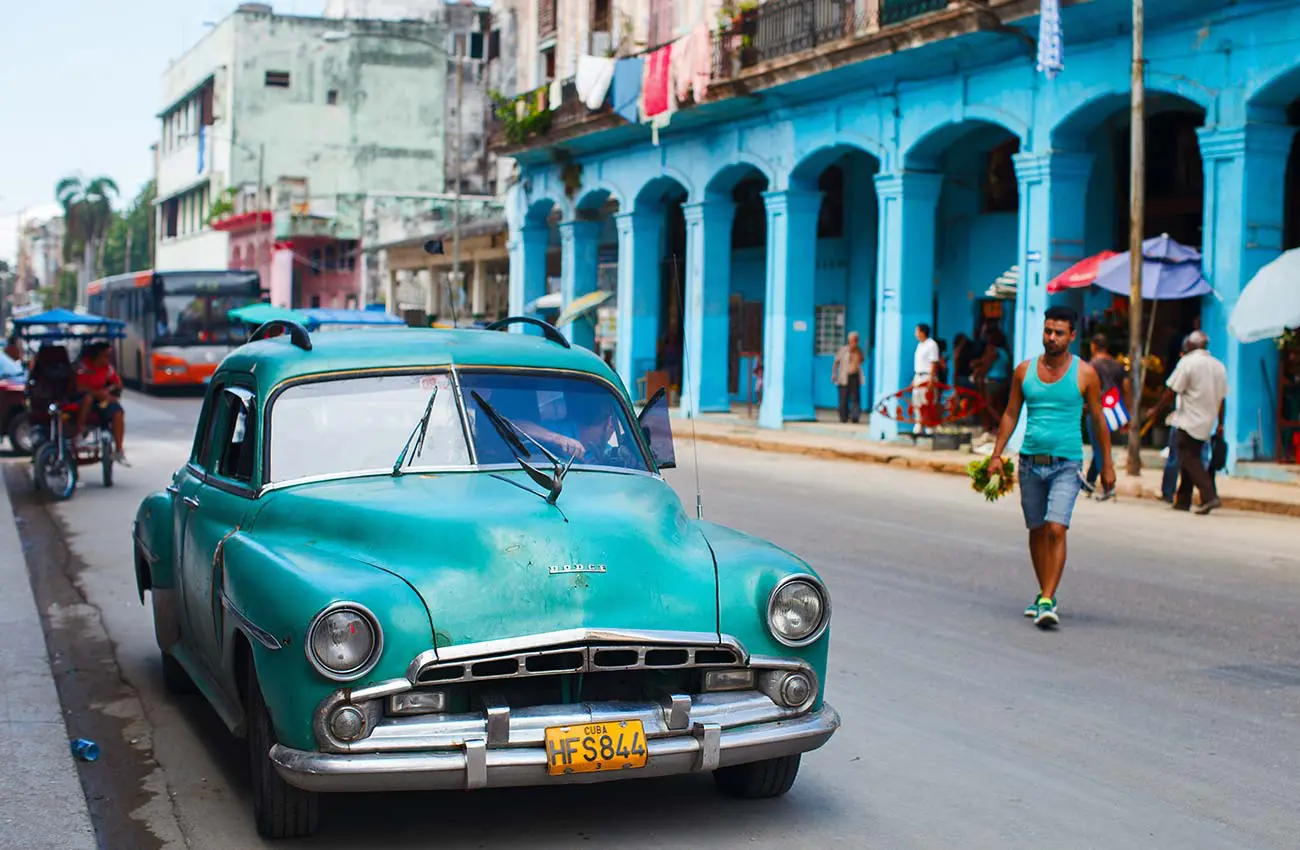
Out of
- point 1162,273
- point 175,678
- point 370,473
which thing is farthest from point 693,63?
point 370,473

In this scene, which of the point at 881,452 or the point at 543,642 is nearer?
the point at 543,642

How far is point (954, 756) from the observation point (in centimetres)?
595

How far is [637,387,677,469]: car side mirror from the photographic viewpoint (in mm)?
6406

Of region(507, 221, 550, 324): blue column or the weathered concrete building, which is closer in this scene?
region(507, 221, 550, 324): blue column

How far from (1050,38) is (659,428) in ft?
45.9

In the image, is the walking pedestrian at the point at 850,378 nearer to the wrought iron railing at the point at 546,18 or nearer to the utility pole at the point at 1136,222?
the utility pole at the point at 1136,222

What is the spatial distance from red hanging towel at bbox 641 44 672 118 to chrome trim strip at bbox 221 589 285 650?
2388 centimetres

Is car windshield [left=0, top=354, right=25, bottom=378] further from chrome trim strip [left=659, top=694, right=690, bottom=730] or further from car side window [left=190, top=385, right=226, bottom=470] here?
chrome trim strip [left=659, top=694, right=690, bottom=730]

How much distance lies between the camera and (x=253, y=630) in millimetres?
4898

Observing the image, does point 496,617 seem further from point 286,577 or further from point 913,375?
point 913,375

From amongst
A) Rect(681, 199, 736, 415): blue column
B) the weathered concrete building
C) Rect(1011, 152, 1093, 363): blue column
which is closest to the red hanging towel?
Rect(681, 199, 736, 415): blue column

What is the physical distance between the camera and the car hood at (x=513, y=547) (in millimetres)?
4684

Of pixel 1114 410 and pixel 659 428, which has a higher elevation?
pixel 659 428

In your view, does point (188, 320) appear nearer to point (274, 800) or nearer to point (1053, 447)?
point (1053, 447)
